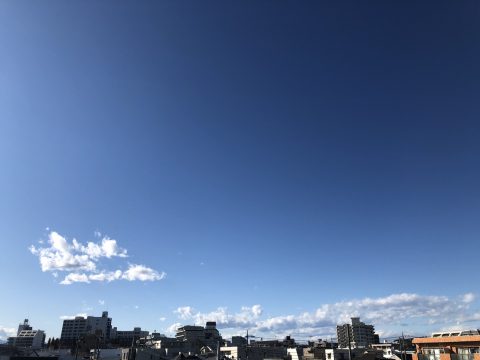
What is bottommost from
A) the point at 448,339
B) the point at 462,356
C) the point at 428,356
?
the point at 428,356

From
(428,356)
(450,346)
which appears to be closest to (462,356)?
(450,346)

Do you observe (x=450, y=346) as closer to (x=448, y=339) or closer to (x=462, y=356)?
(x=448, y=339)

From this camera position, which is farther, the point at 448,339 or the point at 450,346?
the point at 448,339

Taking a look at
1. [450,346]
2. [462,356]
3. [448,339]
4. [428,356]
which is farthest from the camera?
[428,356]

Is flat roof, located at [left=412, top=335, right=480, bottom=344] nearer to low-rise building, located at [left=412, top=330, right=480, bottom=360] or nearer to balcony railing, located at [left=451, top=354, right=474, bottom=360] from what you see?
low-rise building, located at [left=412, top=330, right=480, bottom=360]

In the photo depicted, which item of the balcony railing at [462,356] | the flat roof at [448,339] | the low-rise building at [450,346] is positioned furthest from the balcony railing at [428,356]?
the balcony railing at [462,356]

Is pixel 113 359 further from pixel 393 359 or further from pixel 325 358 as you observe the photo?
pixel 393 359

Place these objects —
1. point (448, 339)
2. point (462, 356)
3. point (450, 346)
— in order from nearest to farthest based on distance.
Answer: point (462, 356) < point (450, 346) < point (448, 339)

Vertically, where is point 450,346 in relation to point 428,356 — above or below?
above

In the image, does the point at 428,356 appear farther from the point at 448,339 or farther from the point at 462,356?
the point at 462,356

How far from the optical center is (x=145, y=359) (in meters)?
94.6

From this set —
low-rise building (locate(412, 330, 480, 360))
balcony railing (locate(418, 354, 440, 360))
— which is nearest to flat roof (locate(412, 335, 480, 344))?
low-rise building (locate(412, 330, 480, 360))

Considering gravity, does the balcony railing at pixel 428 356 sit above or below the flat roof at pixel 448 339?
below

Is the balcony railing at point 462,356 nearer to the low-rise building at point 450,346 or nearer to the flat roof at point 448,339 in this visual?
the low-rise building at point 450,346
